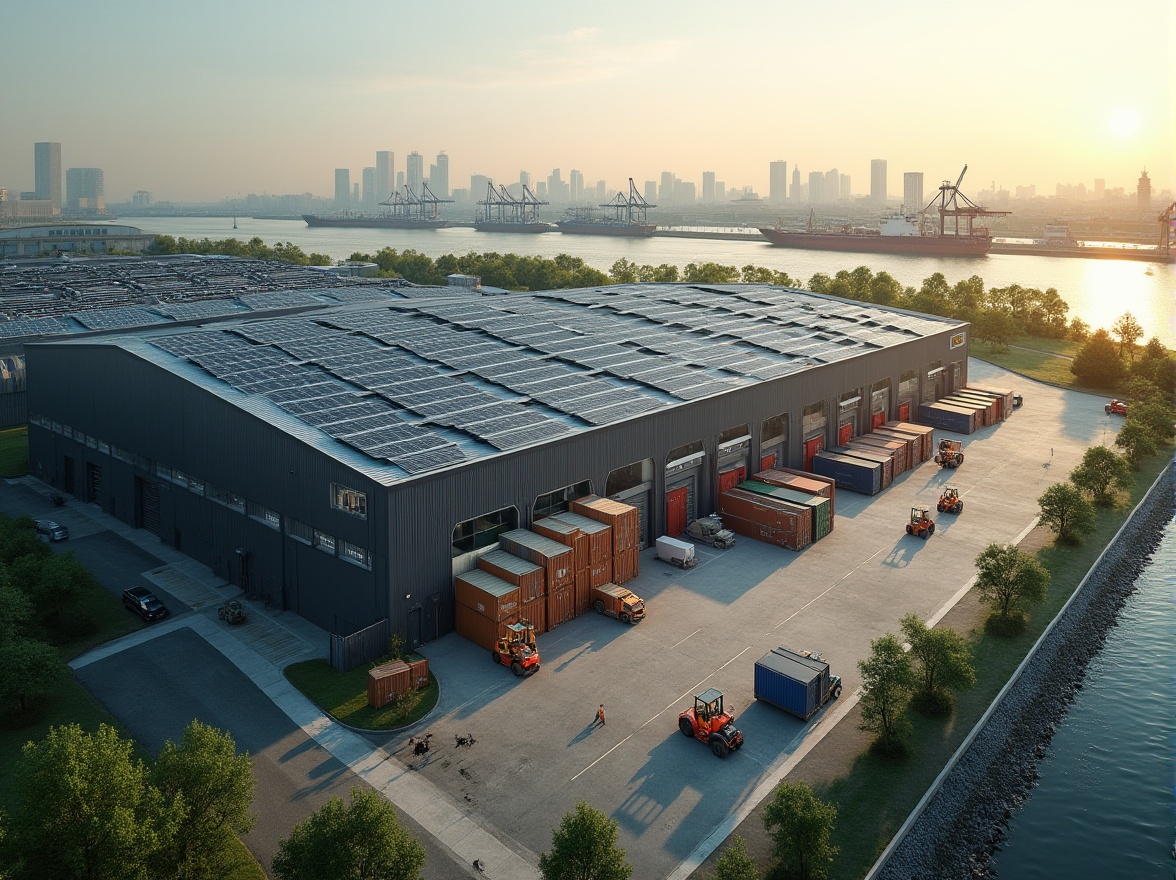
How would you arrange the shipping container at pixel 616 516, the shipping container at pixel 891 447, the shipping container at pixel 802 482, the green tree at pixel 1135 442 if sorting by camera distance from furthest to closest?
the green tree at pixel 1135 442
the shipping container at pixel 891 447
the shipping container at pixel 802 482
the shipping container at pixel 616 516

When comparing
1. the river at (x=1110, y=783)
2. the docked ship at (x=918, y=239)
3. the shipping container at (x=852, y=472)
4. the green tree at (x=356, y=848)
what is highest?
the docked ship at (x=918, y=239)

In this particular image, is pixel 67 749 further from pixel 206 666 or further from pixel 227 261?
pixel 227 261

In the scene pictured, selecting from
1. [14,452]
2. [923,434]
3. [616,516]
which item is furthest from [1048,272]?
[14,452]

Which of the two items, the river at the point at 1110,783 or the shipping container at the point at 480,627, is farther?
the shipping container at the point at 480,627

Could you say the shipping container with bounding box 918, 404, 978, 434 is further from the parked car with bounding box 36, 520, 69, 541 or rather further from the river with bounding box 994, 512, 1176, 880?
the parked car with bounding box 36, 520, 69, 541

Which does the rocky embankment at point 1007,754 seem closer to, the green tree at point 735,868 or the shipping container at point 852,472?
the green tree at point 735,868

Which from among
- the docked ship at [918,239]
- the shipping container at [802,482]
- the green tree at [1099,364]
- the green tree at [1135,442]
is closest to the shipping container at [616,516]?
the shipping container at [802,482]

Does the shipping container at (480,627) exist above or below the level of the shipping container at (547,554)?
below

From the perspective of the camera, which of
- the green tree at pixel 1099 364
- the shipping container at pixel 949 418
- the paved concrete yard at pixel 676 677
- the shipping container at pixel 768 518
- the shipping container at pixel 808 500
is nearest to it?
the paved concrete yard at pixel 676 677
